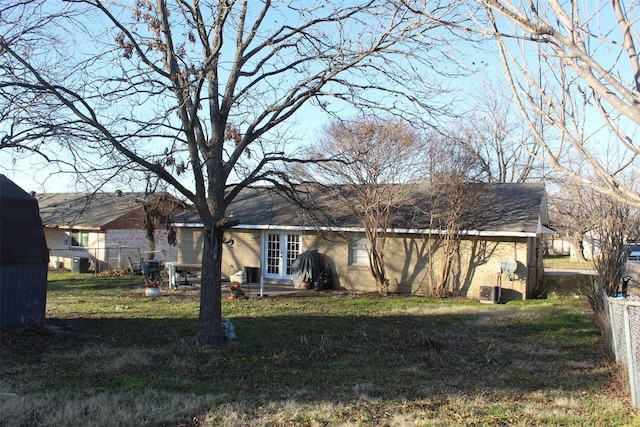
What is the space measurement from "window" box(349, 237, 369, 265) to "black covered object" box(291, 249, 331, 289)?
1052 mm

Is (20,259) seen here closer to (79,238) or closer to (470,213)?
(470,213)

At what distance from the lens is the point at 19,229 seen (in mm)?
11664

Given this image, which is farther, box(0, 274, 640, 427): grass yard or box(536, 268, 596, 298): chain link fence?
box(536, 268, 596, 298): chain link fence

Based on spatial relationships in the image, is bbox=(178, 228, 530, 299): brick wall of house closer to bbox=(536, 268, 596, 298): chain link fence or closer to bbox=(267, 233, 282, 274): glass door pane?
bbox=(267, 233, 282, 274): glass door pane

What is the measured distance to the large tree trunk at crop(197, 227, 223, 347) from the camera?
10.2 meters

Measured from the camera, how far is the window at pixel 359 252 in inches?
832

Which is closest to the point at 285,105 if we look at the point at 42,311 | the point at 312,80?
the point at 312,80

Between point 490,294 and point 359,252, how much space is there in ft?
17.3

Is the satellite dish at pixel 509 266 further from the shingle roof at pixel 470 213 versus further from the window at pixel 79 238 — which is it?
the window at pixel 79 238

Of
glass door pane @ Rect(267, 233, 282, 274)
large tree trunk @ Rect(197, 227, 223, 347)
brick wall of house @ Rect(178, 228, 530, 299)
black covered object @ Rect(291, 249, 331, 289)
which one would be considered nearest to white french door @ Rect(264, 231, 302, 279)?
glass door pane @ Rect(267, 233, 282, 274)

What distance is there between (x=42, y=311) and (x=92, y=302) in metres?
5.17

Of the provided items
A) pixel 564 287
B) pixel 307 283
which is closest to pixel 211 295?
pixel 307 283

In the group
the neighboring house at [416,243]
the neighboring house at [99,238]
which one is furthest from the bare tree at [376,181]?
the neighboring house at [99,238]

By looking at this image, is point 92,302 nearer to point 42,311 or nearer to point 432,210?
point 42,311
